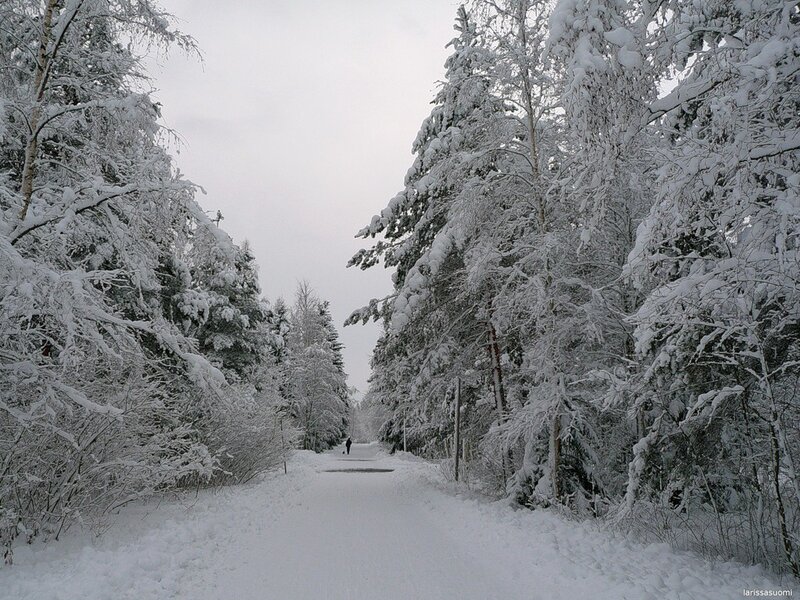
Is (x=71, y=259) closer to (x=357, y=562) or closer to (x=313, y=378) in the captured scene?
(x=357, y=562)

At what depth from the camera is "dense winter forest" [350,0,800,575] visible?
14.0 feet

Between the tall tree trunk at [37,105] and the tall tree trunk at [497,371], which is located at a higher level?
the tall tree trunk at [37,105]

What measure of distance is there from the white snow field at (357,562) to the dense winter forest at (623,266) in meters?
0.81

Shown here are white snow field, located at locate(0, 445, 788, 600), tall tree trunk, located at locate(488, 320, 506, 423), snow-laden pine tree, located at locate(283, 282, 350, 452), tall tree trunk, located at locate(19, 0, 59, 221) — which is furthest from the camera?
snow-laden pine tree, located at locate(283, 282, 350, 452)

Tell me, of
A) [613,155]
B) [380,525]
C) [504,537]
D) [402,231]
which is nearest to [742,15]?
[613,155]

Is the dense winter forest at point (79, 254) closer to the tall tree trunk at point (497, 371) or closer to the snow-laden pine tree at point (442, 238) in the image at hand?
the snow-laden pine tree at point (442, 238)

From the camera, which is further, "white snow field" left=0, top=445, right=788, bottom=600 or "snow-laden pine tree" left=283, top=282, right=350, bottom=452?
"snow-laden pine tree" left=283, top=282, right=350, bottom=452

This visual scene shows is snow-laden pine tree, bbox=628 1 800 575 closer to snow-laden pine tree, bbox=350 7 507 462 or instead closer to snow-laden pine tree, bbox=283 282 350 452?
snow-laden pine tree, bbox=350 7 507 462

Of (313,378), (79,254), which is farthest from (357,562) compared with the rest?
(313,378)

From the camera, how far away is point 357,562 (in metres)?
6.85

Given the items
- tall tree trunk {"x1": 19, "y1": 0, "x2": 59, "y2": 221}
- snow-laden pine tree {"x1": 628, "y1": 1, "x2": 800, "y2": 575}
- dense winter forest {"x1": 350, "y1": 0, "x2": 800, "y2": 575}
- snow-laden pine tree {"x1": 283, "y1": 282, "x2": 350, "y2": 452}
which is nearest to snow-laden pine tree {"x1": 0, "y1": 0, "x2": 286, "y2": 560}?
tall tree trunk {"x1": 19, "y1": 0, "x2": 59, "y2": 221}

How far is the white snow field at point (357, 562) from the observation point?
17.1 ft

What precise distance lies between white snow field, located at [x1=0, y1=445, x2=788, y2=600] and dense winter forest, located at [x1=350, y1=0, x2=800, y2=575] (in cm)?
81

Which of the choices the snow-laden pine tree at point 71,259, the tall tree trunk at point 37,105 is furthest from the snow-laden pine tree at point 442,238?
the tall tree trunk at point 37,105
